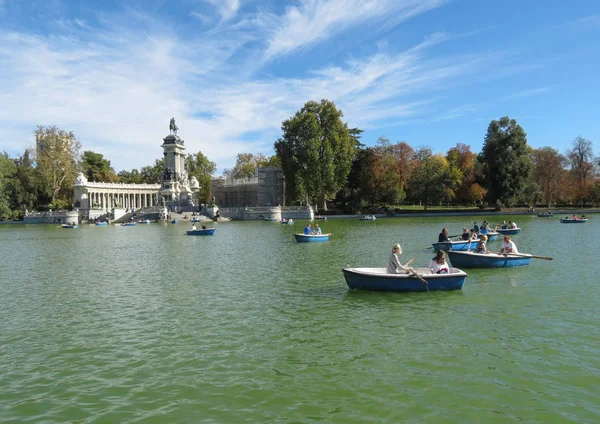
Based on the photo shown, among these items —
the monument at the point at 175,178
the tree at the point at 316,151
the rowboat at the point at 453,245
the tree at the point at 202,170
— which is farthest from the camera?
the tree at the point at 202,170

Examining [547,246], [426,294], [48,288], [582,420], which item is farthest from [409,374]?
[547,246]

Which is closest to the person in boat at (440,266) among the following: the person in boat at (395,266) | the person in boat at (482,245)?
the person in boat at (395,266)

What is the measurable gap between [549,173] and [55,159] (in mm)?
87525

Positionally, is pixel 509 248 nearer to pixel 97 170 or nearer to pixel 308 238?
pixel 308 238

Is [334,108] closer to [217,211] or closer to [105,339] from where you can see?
[217,211]

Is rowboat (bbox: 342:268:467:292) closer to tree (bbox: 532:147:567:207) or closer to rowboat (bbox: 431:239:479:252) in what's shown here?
rowboat (bbox: 431:239:479:252)

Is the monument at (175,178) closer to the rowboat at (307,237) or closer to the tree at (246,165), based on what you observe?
the tree at (246,165)

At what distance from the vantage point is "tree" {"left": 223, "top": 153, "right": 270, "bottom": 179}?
4274 inches

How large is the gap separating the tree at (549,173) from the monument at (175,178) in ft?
201

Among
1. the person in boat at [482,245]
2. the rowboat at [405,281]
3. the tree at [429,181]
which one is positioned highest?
the tree at [429,181]

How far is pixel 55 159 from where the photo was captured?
83750 mm

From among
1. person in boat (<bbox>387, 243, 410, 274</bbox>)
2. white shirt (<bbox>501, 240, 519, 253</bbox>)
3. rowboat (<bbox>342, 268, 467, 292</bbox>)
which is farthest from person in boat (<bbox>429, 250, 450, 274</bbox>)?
white shirt (<bbox>501, 240, 519, 253</bbox>)

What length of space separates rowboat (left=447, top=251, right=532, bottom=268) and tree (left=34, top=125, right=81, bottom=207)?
Answer: 267 feet

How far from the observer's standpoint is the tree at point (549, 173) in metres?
76.6
